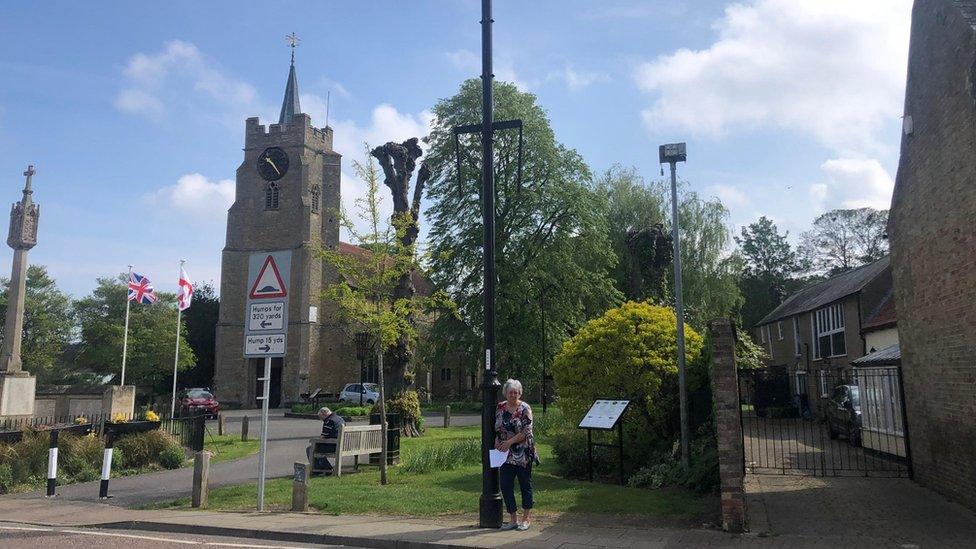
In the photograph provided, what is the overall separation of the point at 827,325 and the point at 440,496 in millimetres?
25774

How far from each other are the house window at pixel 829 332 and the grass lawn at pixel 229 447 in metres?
23.1

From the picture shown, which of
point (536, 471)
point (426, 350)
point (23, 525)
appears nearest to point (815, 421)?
point (426, 350)

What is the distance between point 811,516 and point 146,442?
Answer: 1347 centimetres

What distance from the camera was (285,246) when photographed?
52.0 meters

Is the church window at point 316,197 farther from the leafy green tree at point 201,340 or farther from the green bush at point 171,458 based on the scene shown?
the green bush at point 171,458

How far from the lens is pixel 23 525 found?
9500mm

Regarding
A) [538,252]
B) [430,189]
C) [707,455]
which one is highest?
[430,189]

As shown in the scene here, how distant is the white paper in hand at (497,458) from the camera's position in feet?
27.2

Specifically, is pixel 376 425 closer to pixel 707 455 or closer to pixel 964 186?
pixel 707 455

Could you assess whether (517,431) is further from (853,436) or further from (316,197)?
(316,197)

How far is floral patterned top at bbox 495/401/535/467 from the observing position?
27.6ft

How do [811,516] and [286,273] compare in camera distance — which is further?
[286,273]

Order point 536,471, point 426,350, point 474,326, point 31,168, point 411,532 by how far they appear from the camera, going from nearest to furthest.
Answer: point 411,532 → point 536,471 → point 31,168 → point 474,326 → point 426,350

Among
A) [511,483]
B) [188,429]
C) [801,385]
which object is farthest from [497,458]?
[801,385]
